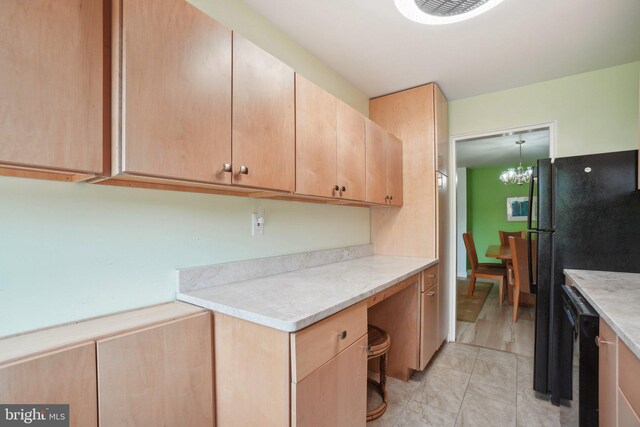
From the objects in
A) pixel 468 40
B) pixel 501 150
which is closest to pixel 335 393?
pixel 468 40

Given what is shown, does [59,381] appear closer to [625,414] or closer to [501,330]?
[625,414]

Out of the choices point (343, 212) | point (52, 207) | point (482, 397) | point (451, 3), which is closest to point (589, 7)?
point (451, 3)

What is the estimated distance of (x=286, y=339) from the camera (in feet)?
3.23

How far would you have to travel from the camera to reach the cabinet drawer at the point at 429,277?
2.21 m

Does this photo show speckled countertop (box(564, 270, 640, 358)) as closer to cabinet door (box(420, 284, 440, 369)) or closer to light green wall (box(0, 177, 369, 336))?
cabinet door (box(420, 284, 440, 369))

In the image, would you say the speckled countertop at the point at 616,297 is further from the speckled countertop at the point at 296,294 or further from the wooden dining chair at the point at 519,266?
the wooden dining chair at the point at 519,266

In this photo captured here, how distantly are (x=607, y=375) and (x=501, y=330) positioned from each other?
2.14 metres

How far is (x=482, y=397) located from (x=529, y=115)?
228 centimetres

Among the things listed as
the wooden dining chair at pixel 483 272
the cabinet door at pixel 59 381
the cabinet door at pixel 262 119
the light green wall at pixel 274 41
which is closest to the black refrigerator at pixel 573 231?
the light green wall at pixel 274 41

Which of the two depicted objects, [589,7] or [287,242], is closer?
[589,7]

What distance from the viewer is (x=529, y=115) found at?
8.47 feet

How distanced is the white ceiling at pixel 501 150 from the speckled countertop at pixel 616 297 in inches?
89.9

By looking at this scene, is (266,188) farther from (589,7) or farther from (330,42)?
(589,7)

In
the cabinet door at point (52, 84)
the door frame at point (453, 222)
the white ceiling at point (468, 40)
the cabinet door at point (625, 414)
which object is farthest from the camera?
the door frame at point (453, 222)
